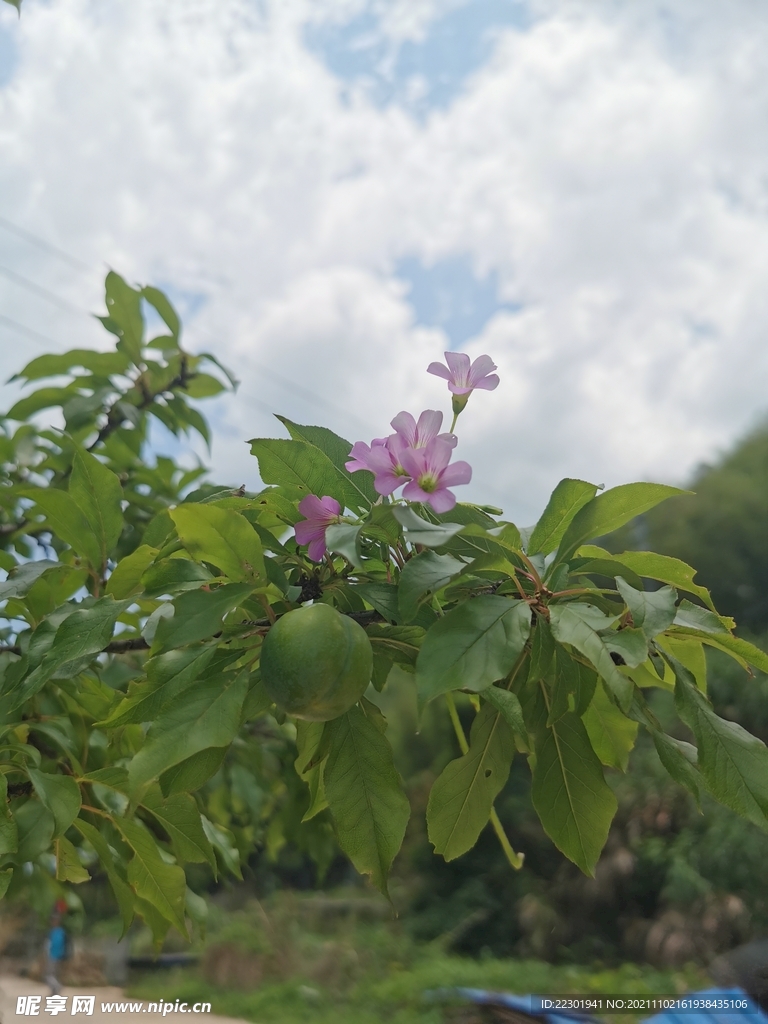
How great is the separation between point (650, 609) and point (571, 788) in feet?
0.47

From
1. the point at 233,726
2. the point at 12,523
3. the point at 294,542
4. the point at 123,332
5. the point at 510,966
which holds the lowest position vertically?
the point at 510,966

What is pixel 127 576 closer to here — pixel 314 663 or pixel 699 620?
pixel 314 663

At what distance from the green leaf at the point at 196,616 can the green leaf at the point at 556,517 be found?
165 millimetres

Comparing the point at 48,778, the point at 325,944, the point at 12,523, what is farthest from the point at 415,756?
the point at 48,778

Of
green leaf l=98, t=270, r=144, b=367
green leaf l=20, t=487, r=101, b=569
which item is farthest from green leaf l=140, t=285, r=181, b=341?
green leaf l=20, t=487, r=101, b=569

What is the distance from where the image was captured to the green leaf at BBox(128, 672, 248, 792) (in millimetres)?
363

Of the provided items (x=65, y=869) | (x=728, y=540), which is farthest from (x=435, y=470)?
(x=728, y=540)

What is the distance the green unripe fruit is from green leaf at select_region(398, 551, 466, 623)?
0.10 feet

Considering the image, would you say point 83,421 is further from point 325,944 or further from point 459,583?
point 325,944

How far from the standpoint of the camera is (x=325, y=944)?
4.82 m

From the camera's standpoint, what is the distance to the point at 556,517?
0.46m

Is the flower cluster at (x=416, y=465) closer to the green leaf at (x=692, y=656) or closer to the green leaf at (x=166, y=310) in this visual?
the green leaf at (x=692, y=656)

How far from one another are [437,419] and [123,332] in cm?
75

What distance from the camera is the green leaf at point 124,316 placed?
1048 mm
